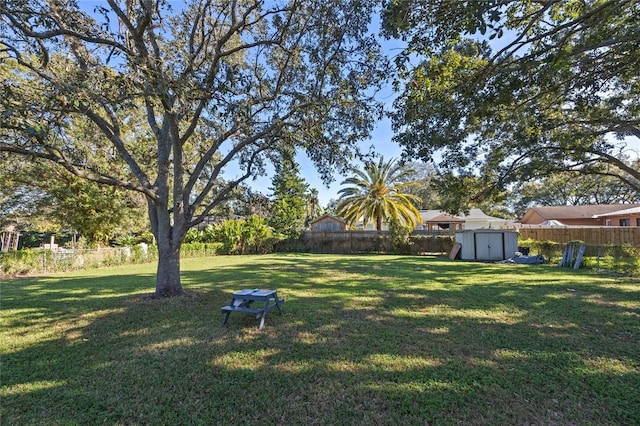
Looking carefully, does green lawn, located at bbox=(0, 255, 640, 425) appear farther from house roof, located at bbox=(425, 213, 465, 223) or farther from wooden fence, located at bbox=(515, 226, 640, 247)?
house roof, located at bbox=(425, 213, 465, 223)

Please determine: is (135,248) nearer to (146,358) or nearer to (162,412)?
(146,358)

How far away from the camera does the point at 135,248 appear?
17.5 m

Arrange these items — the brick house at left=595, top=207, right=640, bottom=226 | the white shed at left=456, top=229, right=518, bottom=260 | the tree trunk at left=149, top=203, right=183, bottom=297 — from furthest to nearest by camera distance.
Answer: the brick house at left=595, top=207, right=640, bottom=226, the white shed at left=456, top=229, right=518, bottom=260, the tree trunk at left=149, top=203, right=183, bottom=297

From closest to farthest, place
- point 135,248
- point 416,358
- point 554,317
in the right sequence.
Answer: point 416,358
point 554,317
point 135,248

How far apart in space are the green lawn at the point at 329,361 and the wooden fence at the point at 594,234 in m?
13.7

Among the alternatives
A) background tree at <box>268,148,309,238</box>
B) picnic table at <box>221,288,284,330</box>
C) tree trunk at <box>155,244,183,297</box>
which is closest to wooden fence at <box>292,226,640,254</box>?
background tree at <box>268,148,309,238</box>

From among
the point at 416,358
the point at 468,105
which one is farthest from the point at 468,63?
the point at 416,358

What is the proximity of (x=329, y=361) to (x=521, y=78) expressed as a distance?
6.38 metres

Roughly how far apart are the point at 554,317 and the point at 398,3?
6.07m

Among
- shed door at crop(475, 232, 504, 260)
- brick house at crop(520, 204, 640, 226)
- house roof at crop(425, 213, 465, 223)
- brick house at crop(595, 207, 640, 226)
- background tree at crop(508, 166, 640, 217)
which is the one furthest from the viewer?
background tree at crop(508, 166, 640, 217)

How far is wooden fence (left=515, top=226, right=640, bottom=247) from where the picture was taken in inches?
655

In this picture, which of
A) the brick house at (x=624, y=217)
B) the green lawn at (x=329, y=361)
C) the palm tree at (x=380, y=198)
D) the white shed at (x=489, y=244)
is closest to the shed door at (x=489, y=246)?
the white shed at (x=489, y=244)

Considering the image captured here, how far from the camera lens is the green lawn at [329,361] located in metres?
2.76

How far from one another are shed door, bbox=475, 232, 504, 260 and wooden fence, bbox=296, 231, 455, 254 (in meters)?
4.23
